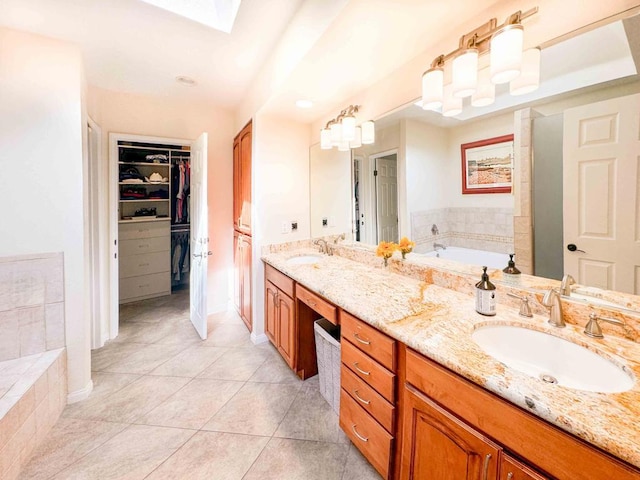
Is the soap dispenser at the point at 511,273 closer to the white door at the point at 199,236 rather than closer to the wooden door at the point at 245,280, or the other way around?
the wooden door at the point at 245,280

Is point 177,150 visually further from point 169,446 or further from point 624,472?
point 624,472

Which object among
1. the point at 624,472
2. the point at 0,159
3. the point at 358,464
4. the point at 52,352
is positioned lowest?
the point at 358,464

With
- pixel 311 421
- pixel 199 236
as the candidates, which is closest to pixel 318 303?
pixel 311 421

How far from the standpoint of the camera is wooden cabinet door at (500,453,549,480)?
70 cm

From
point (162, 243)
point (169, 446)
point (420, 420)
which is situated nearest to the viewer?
point (420, 420)

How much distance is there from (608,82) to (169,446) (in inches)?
104

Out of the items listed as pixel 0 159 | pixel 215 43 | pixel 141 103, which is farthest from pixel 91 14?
pixel 141 103

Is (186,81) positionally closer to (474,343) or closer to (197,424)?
(197,424)

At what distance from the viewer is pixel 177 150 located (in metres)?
4.19

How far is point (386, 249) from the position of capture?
198 centimetres

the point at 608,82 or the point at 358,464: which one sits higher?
the point at 608,82

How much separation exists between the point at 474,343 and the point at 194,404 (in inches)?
71.6

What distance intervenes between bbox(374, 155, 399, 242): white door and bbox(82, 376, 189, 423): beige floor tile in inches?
75.5

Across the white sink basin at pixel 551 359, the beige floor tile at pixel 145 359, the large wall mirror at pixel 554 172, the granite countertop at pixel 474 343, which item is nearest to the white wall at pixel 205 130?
the beige floor tile at pixel 145 359
